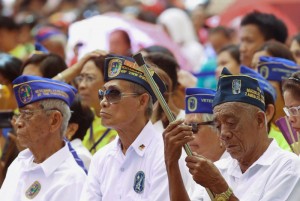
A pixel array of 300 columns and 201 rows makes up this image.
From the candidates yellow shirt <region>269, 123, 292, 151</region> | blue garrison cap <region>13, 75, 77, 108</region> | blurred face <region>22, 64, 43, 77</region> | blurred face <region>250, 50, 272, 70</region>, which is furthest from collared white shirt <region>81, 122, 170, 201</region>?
blurred face <region>250, 50, 272, 70</region>

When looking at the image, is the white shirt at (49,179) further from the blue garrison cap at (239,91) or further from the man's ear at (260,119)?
the man's ear at (260,119)

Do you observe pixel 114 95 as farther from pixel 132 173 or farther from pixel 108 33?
pixel 108 33

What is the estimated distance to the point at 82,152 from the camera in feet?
26.5

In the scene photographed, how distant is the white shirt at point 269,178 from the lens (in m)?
5.91

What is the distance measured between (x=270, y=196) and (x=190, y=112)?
5.60 ft

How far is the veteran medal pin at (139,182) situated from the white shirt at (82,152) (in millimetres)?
1234

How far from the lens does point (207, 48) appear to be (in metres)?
13.8

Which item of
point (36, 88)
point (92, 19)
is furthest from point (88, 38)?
point (36, 88)

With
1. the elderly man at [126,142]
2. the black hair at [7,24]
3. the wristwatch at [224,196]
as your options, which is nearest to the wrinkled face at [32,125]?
the elderly man at [126,142]

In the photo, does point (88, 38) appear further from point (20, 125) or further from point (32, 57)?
point (20, 125)

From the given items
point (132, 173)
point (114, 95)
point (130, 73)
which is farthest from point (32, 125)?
point (132, 173)

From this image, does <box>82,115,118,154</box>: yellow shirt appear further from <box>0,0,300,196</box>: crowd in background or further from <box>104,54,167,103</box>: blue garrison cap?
<box>104,54,167,103</box>: blue garrison cap

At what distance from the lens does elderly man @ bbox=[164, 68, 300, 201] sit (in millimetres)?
5871

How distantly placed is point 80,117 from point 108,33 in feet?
10.9
